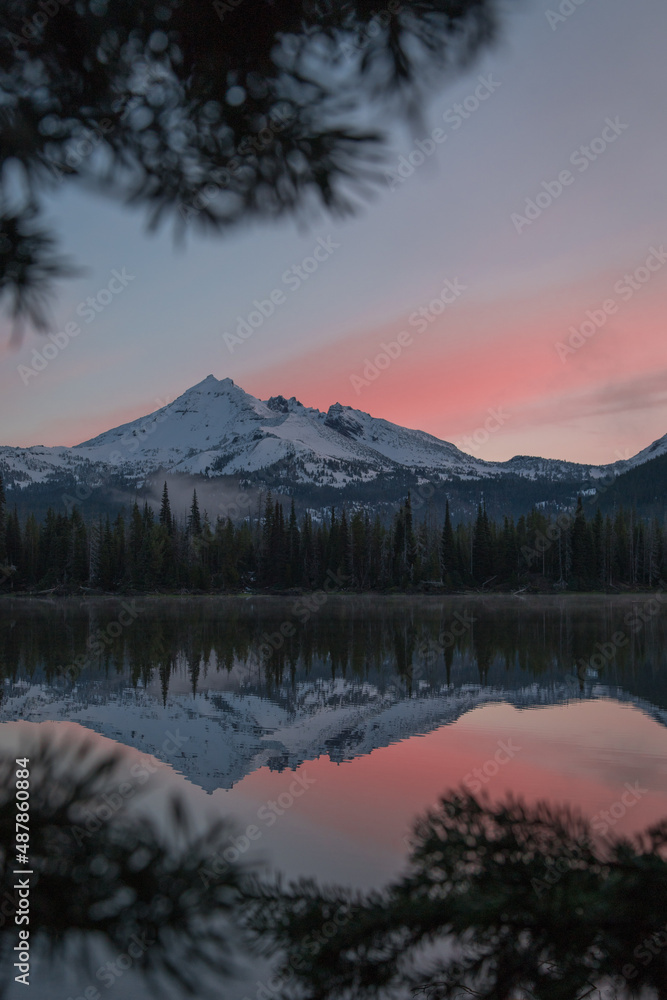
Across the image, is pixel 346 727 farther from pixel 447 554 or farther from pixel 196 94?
pixel 447 554

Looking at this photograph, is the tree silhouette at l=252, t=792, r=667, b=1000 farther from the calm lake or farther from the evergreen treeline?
the evergreen treeline

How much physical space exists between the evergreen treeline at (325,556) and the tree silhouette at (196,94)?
8974 centimetres

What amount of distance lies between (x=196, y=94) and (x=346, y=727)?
12.0 meters

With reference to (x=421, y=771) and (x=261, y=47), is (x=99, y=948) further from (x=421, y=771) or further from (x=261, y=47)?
(x=421, y=771)

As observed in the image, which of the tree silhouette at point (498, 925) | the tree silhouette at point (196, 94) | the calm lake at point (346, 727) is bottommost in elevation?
the calm lake at point (346, 727)

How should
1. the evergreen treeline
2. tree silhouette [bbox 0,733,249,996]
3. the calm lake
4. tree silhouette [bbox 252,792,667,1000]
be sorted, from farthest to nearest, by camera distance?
the evergreen treeline
the calm lake
tree silhouette [bbox 252,792,667,1000]
tree silhouette [bbox 0,733,249,996]

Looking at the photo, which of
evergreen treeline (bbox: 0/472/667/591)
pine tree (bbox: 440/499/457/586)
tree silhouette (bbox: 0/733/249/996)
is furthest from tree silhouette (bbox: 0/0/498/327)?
pine tree (bbox: 440/499/457/586)

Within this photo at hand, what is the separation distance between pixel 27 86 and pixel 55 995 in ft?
13.6

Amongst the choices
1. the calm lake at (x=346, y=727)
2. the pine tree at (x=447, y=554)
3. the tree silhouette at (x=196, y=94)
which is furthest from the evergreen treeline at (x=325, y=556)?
the tree silhouette at (x=196, y=94)

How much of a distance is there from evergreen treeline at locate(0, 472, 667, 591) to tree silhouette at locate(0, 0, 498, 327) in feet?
294

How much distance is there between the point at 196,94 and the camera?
10.2ft

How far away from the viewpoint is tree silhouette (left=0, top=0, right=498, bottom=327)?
9.31 feet

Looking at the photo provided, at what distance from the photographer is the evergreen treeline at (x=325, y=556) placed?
9188cm

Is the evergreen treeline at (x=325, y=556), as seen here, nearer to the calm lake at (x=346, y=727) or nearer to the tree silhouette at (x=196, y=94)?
the calm lake at (x=346, y=727)
